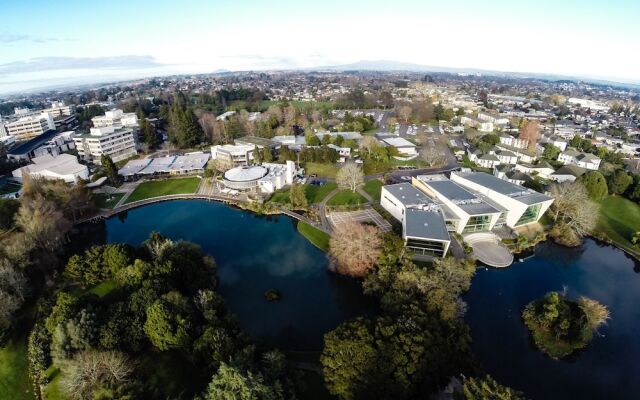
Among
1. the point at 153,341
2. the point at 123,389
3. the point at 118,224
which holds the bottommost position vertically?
the point at 118,224

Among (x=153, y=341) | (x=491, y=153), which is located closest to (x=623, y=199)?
(x=491, y=153)

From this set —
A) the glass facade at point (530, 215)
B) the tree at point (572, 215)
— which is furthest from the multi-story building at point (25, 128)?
the tree at point (572, 215)

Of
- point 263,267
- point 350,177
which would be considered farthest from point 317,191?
point 263,267

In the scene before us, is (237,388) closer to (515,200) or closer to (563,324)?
(563,324)

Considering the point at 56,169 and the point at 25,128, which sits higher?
the point at 25,128

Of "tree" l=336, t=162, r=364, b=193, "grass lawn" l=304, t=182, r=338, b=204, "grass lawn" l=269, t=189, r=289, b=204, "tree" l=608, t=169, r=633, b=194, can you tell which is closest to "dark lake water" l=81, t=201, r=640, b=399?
"grass lawn" l=269, t=189, r=289, b=204

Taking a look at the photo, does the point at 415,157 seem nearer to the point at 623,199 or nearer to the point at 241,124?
the point at 623,199
